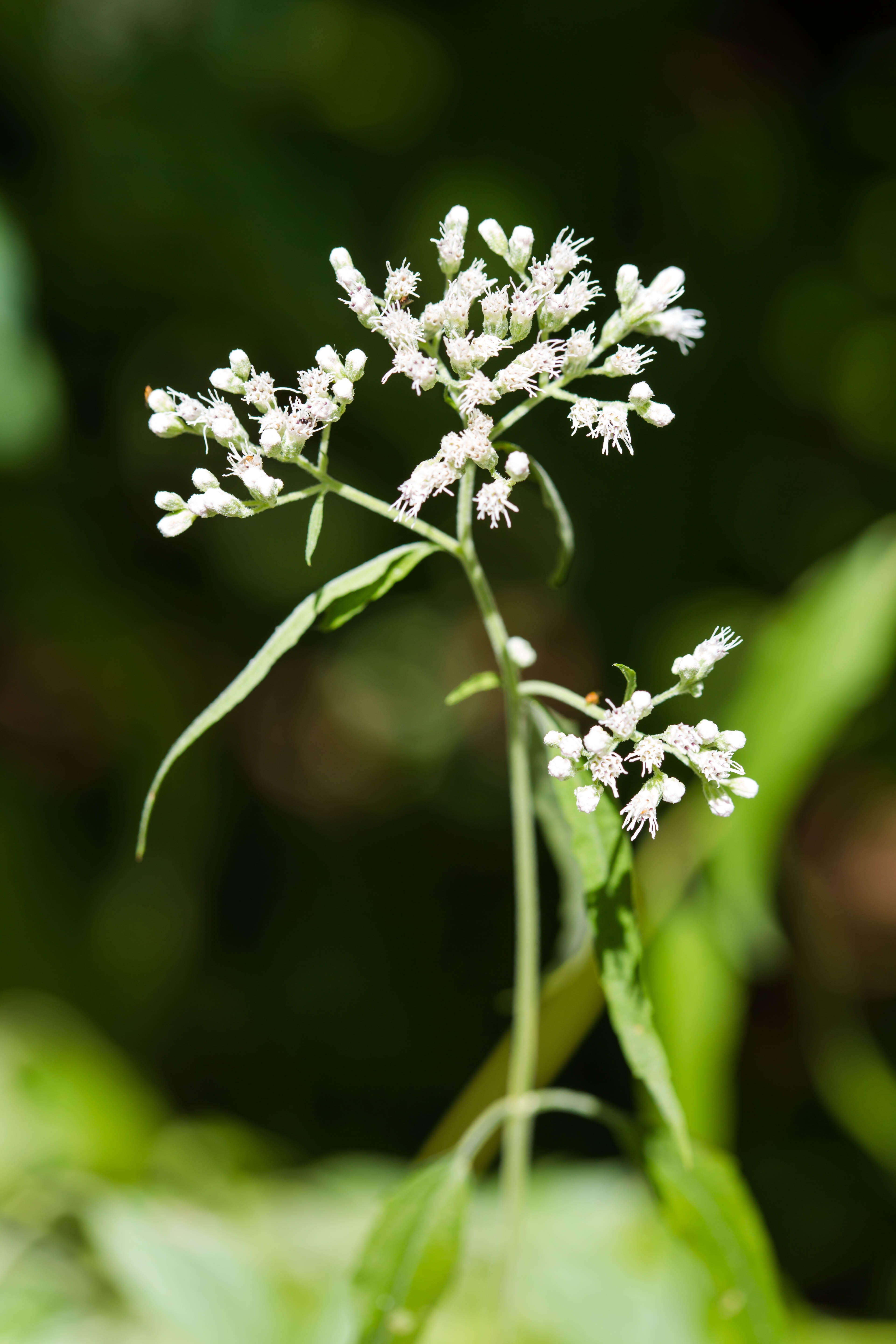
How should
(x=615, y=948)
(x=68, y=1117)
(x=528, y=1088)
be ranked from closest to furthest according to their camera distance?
(x=615, y=948) → (x=528, y=1088) → (x=68, y=1117)

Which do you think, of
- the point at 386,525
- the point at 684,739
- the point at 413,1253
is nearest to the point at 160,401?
the point at 684,739

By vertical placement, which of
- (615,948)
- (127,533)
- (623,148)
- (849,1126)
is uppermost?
(623,148)

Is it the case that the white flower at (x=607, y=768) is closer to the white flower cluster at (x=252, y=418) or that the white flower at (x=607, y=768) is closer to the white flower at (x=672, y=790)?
the white flower at (x=672, y=790)

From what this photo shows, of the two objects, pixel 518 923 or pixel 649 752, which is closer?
pixel 649 752

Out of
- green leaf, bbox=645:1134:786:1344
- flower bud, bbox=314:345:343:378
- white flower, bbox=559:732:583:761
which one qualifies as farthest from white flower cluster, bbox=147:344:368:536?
green leaf, bbox=645:1134:786:1344

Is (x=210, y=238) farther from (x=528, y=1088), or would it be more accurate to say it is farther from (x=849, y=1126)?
(x=849, y=1126)

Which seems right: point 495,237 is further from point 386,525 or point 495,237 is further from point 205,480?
point 386,525

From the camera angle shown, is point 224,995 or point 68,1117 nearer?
point 68,1117

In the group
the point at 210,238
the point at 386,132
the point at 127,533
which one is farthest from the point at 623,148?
the point at 127,533
